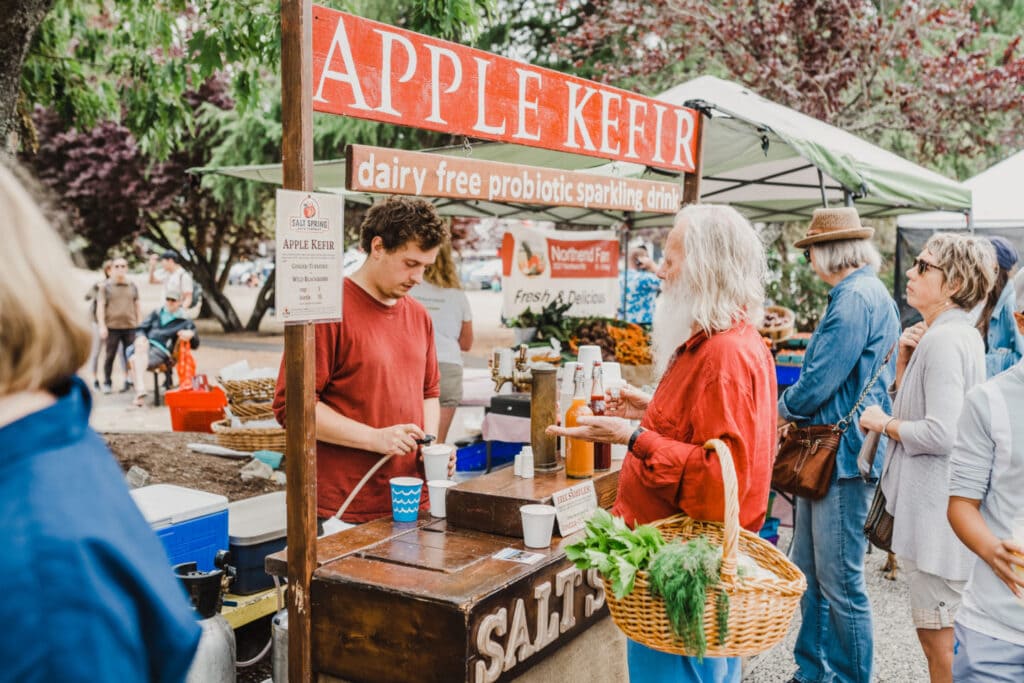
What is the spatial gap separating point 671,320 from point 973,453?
0.87 meters

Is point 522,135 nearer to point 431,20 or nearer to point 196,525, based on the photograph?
point 431,20

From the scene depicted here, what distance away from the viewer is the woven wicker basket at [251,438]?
6270 millimetres

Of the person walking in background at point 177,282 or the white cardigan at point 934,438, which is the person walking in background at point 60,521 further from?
the person walking in background at point 177,282

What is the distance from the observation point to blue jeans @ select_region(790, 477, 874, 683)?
3568 millimetres

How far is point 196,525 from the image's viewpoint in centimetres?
337

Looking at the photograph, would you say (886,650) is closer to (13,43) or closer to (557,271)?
(557,271)

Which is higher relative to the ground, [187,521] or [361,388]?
[361,388]

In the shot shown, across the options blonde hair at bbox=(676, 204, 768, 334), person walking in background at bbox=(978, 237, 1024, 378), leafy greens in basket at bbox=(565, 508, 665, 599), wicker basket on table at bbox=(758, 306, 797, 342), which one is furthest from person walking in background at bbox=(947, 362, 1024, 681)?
wicker basket on table at bbox=(758, 306, 797, 342)

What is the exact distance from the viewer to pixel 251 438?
629 cm

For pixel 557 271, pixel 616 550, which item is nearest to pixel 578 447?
pixel 616 550

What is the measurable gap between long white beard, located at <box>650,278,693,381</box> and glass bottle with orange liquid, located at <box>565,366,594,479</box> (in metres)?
0.54

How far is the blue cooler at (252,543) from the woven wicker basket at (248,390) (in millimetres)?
2353

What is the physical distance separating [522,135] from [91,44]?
585 centimetres

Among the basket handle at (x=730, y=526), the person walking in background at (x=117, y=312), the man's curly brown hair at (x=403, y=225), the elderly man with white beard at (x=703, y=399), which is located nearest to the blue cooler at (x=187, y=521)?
the man's curly brown hair at (x=403, y=225)
